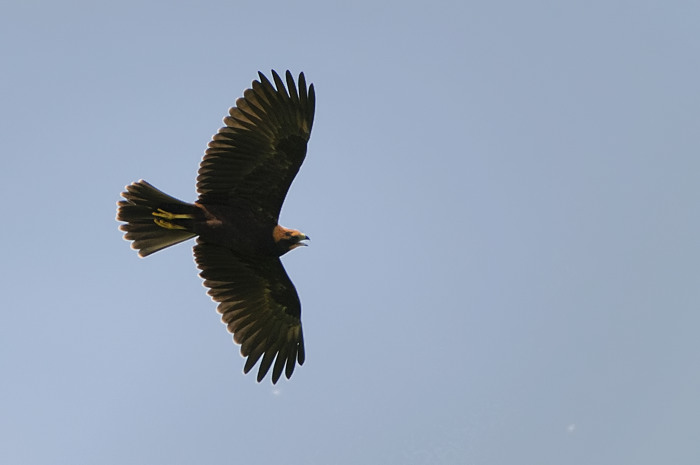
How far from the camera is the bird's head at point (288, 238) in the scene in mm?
15273

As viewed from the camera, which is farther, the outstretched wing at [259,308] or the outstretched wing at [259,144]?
the outstretched wing at [259,308]

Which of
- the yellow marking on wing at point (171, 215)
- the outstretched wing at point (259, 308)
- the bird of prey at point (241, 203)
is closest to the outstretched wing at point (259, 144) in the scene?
the bird of prey at point (241, 203)

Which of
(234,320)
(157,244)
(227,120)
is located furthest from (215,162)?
(234,320)

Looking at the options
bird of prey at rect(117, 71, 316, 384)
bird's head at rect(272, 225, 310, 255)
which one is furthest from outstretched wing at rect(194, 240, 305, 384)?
bird's head at rect(272, 225, 310, 255)

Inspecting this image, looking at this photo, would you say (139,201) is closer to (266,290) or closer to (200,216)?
(200,216)

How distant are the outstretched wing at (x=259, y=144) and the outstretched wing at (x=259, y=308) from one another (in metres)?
1.29

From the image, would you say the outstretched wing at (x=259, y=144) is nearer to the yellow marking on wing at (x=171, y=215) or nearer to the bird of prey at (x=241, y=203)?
the bird of prey at (x=241, y=203)

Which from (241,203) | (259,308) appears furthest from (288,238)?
(259,308)

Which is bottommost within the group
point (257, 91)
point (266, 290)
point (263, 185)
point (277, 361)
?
point (277, 361)

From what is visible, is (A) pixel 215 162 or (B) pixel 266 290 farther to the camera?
(B) pixel 266 290

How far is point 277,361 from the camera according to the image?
16.1m

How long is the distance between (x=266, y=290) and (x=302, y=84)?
362 cm

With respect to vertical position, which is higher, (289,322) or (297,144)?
(297,144)

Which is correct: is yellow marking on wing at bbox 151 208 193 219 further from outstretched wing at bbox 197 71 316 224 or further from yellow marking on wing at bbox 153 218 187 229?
outstretched wing at bbox 197 71 316 224
